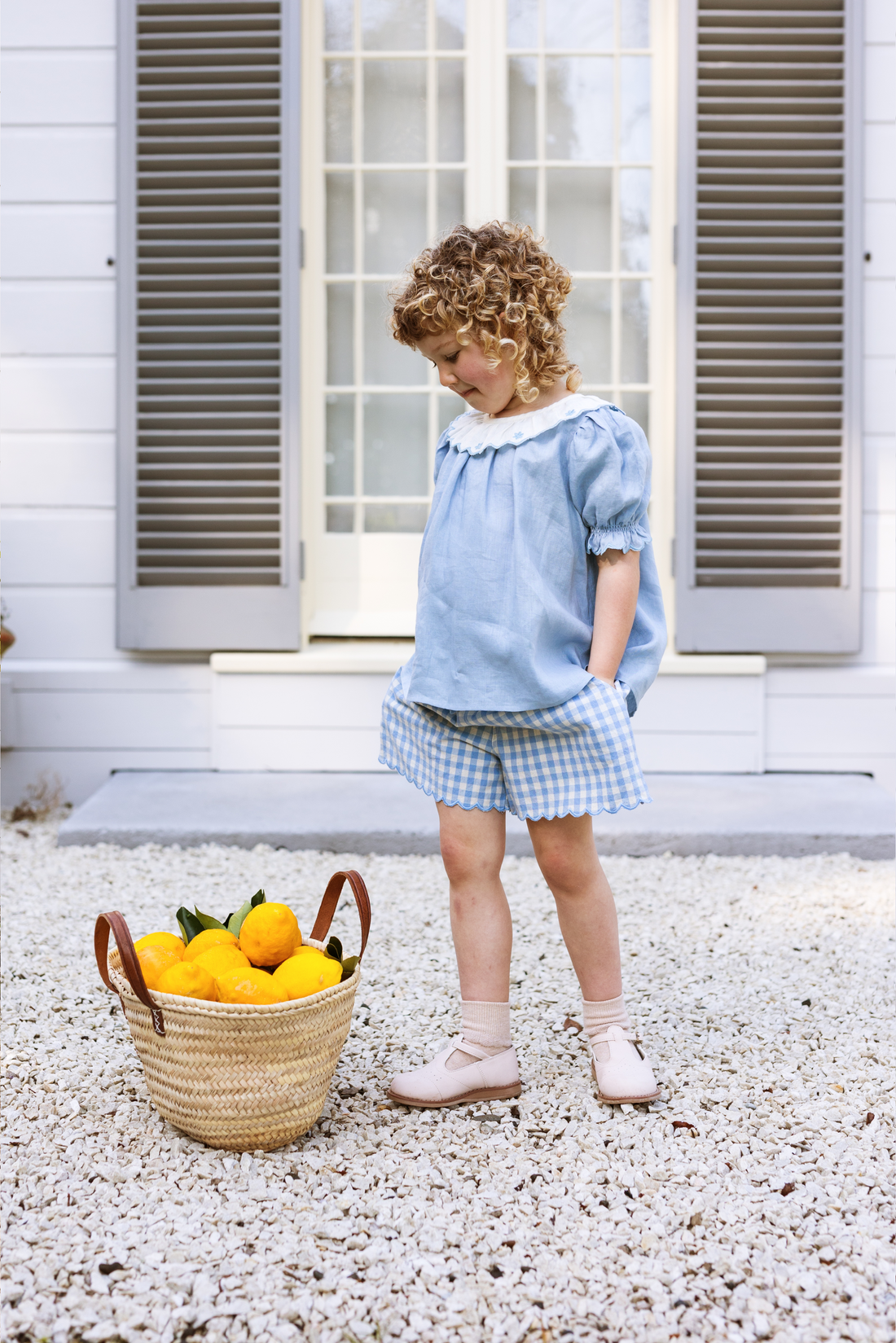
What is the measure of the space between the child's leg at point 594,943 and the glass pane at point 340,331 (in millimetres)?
2607

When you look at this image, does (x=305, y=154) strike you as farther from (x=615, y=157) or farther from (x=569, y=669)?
(x=569, y=669)

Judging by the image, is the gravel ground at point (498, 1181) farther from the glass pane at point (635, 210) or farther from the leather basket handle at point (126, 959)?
the glass pane at point (635, 210)

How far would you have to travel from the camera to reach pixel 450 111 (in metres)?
3.79

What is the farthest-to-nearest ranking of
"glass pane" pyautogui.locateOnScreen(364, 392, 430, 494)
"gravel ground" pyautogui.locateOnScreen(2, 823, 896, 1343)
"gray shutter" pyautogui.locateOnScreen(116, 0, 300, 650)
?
"glass pane" pyautogui.locateOnScreen(364, 392, 430, 494) → "gray shutter" pyautogui.locateOnScreen(116, 0, 300, 650) → "gravel ground" pyautogui.locateOnScreen(2, 823, 896, 1343)

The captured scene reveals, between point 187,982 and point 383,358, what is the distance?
2.84 meters

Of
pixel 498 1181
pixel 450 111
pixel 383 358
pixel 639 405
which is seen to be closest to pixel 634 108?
pixel 450 111

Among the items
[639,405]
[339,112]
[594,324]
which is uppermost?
[339,112]

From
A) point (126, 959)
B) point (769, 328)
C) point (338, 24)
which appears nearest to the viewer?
point (126, 959)

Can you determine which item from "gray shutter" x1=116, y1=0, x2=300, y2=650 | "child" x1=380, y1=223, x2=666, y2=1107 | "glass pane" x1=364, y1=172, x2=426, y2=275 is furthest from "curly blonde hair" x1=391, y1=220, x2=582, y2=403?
"glass pane" x1=364, y1=172, x2=426, y2=275

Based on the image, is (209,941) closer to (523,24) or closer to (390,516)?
(390,516)

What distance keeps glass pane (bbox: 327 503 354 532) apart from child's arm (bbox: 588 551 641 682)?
2379mm

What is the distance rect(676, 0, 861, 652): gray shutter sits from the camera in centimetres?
351

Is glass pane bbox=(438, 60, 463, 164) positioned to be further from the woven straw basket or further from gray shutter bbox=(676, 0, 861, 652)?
the woven straw basket

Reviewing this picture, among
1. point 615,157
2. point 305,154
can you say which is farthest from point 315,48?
point 615,157
